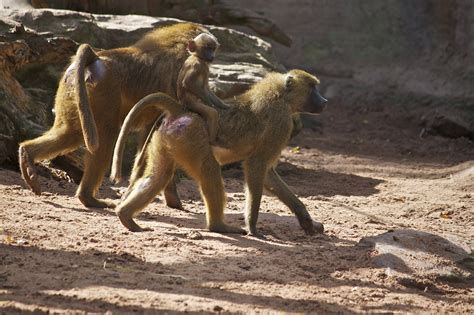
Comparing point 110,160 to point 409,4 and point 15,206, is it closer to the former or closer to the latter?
point 15,206

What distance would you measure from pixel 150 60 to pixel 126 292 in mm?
3467

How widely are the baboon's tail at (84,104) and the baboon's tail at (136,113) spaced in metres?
0.23

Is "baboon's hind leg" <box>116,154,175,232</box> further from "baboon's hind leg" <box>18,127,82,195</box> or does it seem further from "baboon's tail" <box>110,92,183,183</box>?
"baboon's hind leg" <box>18,127,82,195</box>

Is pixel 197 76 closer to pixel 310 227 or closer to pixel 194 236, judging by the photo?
pixel 194 236

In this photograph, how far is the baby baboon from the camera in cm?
816

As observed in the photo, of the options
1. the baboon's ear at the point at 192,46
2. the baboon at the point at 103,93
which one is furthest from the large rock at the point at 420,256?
the baboon at the point at 103,93

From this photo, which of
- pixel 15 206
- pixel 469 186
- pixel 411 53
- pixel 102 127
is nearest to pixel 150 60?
pixel 102 127

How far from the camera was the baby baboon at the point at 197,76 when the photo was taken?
8164mm

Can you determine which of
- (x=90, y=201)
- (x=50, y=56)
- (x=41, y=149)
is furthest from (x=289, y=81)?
(x=50, y=56)

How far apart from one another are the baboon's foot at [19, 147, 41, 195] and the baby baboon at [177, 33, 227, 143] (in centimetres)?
159

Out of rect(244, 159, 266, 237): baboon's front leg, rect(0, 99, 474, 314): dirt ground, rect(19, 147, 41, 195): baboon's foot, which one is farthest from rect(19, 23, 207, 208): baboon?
rect(244, 159, 266, 237): baboon's front leg

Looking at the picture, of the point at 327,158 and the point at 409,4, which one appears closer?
the point at 327,158

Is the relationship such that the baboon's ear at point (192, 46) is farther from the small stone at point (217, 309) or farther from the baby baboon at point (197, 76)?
the small stone at point (217, 309)

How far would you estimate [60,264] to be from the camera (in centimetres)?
622
